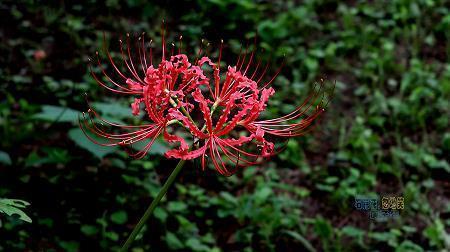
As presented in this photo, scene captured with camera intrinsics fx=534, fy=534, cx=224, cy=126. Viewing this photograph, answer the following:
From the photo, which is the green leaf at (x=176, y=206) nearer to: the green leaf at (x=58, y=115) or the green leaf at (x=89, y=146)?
the green leaf at (x=89, y=146)

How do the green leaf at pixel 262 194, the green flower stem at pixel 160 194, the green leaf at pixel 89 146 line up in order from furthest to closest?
the green leaf at pixel 262 194, the green leaf at pixel 89 146, the green flower stem at pixel 160 194

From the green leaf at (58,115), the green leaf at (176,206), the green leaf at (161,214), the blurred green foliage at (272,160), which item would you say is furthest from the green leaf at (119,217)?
the green leaf at (58,115)

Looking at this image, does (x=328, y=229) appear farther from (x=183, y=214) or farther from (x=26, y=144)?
(x=26, y=144)

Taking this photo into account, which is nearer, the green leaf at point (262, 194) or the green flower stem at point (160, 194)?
the green flower stem at point (160, 194)

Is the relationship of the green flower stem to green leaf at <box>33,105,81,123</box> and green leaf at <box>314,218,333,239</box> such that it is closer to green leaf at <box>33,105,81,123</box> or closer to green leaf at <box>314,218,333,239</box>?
green leaf at <box>33,105,81,123</box>

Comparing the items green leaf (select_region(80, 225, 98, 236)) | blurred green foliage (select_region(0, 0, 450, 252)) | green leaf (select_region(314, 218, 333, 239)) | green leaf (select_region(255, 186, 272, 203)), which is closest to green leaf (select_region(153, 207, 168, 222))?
blurred green foliage (select_region(0, 0, 450, 252))

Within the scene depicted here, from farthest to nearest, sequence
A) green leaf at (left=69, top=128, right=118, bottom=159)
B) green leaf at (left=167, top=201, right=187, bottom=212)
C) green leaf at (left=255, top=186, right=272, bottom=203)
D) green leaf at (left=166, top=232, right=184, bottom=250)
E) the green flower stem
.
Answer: green leaf at (left=255, top=186, right=272, bottom=203)
green leaf at (left=167, top=201, right=187, bottom=212)
green leaf at (left=166, top=232, right=184, bottom=250)
green leaf at (left=69, top=128, right=118, bottom=159)
the green flower stem

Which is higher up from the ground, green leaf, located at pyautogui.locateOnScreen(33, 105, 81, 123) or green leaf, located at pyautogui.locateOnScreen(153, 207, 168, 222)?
green leaf, located at pyautogui.locateOnScreen(33, 105, 81, 123)
